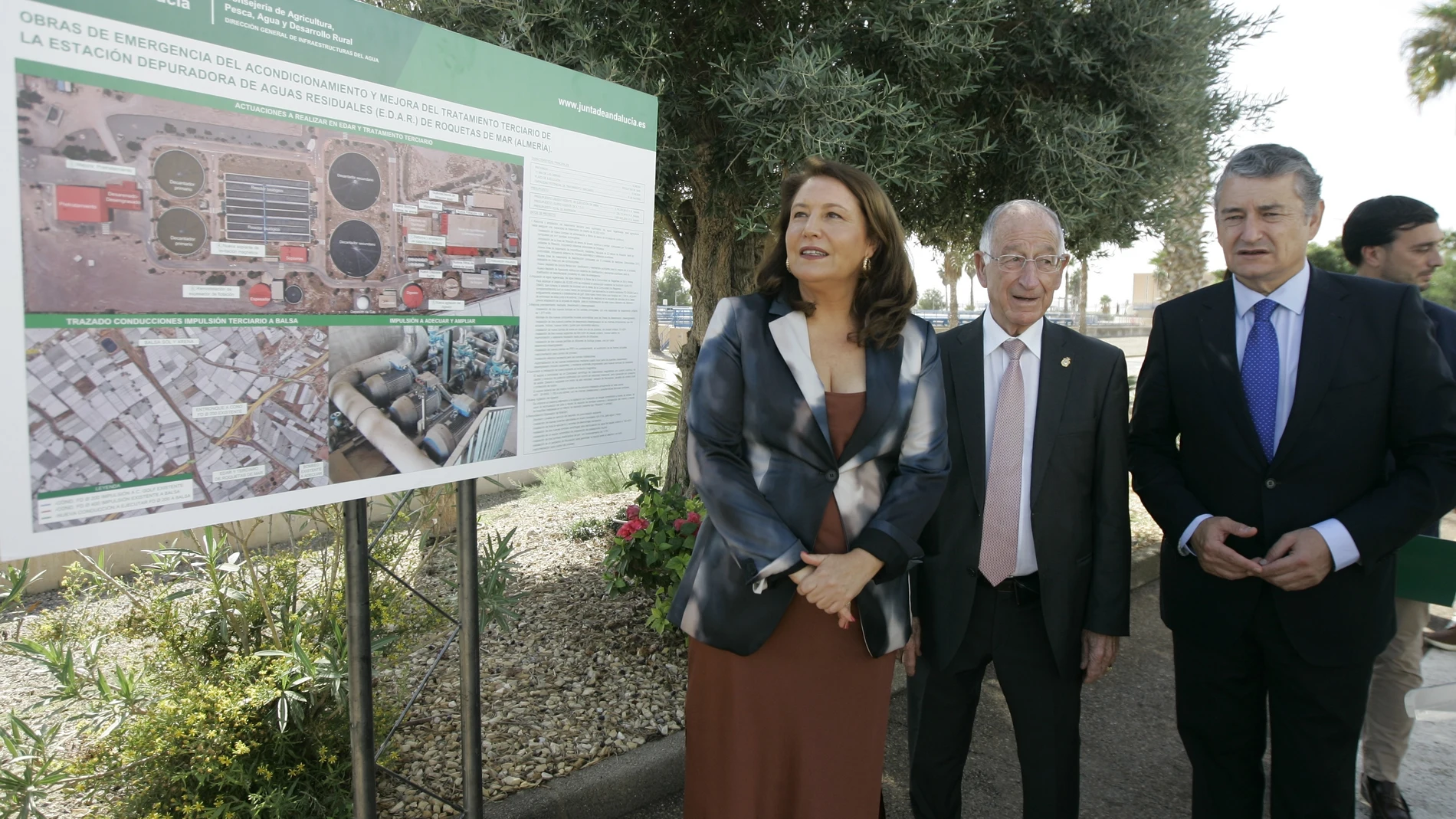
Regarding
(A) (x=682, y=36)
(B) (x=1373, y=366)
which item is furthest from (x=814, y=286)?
(A) (x=682, y=36)

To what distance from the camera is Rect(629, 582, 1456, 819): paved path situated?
3221mm

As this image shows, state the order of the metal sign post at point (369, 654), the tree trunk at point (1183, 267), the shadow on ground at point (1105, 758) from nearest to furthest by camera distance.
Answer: the metal sign post at point (369, 654), the shadow on ground at point (1105, 758), the tree trunk at point (1183, 267)

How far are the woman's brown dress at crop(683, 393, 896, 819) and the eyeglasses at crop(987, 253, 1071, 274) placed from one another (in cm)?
74

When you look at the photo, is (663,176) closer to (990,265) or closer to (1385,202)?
(990,265)

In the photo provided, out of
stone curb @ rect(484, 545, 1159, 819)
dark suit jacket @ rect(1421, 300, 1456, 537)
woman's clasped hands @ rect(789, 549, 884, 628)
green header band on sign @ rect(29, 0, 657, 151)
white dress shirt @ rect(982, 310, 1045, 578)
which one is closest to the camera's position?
green header band on sign @ rect(29, 0, 657, 151)

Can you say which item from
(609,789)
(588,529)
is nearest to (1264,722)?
(609,789)

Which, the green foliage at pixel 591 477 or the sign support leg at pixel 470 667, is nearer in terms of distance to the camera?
Result: the sign support leg at pixel 470 667

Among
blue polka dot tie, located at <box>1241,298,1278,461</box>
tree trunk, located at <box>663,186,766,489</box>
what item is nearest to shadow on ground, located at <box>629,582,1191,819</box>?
blue polka dot tie, located at <box>1241,298,1278,461</box>

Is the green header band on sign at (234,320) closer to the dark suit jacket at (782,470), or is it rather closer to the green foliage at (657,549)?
the dark suit jacket at (782,470)

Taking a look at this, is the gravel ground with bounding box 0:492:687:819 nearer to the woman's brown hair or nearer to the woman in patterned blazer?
the woman in patterned blazer

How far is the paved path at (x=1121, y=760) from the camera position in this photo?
10.6 feet

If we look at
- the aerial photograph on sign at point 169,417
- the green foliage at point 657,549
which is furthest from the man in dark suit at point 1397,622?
the aerial photograph on sign at point 169,417

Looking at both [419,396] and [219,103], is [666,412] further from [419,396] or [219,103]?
[219,103]

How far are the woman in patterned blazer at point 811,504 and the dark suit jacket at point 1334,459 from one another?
0.97 m
